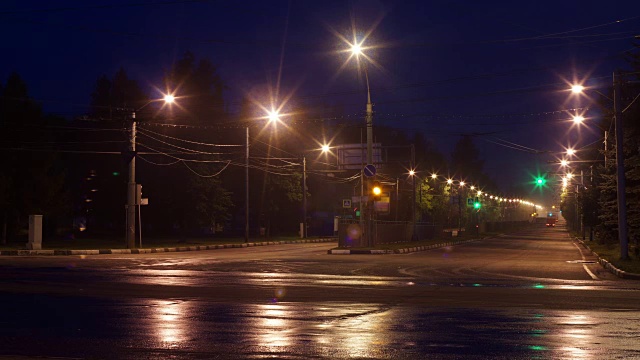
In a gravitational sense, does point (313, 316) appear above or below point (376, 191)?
below

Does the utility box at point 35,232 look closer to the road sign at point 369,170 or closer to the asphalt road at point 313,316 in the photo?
the road sign at point 369,170

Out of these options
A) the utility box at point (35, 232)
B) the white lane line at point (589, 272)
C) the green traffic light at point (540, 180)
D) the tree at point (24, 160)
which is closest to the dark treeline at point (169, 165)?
the tree at point (24, 160)

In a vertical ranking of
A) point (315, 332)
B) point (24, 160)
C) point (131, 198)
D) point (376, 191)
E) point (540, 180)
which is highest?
point (24, 160)

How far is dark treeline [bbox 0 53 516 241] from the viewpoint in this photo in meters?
55.6

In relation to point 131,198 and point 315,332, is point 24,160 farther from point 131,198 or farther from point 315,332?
point 315,332

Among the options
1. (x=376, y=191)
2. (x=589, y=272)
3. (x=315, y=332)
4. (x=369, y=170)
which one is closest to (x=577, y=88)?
(x=589, y=272)

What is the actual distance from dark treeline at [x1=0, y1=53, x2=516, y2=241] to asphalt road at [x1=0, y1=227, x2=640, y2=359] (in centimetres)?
2549

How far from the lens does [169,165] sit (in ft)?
197

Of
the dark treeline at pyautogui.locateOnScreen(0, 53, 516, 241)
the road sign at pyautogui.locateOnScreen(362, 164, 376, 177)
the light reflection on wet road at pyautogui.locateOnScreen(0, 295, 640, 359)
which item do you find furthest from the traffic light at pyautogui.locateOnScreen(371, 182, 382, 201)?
the light reflection on wet road at pyautogui.locateOnScreen(0, 295, 640, 359)

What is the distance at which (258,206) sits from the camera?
8044cm

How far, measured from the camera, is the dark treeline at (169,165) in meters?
55.6

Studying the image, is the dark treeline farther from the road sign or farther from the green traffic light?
the green traffic light

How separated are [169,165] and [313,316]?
47967mm

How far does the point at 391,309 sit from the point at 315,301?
2.01 meters
